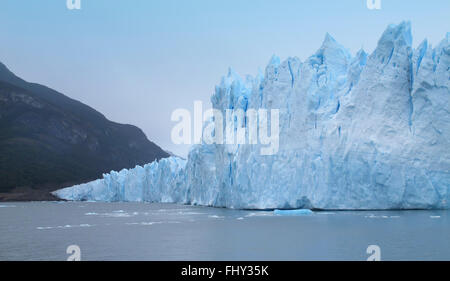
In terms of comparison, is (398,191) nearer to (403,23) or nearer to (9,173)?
(403,23)

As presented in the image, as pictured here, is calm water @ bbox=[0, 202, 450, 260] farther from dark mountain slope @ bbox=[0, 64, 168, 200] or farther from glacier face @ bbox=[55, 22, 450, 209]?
dark mountain slope @ bbox=[0, 64, 168, 200]

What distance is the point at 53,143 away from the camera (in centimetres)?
9212

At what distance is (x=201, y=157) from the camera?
36281 mm

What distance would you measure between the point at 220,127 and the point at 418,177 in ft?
50.7

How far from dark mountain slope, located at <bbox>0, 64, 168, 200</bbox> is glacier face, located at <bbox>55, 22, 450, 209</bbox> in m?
52.5

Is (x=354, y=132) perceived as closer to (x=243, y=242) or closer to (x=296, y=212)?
(x=296, y=212)

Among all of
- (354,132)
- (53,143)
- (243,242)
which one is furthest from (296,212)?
(53,143)

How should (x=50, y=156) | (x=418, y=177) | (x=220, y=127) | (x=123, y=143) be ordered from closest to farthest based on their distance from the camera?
1. (x=418, y=177)
2. (x=220, y=127)
3. (x=50, y=156)
4. (x=123, y=143)

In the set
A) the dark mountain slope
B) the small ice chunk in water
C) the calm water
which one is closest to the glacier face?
the small ice chunk in water

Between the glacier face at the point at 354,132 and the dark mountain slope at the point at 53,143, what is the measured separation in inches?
2068

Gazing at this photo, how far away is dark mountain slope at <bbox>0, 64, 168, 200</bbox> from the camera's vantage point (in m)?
76.2
